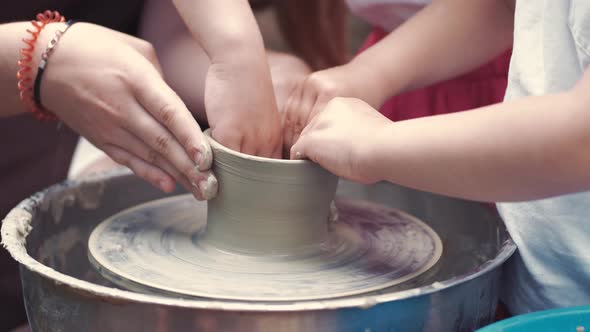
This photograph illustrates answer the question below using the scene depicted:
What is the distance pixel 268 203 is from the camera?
0.78m

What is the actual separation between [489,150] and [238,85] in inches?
13.2

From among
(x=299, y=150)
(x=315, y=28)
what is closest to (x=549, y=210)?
(x=299, y=150)

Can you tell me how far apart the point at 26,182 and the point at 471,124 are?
3.73 feet

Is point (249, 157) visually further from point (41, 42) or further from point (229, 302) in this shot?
point (41, 42)

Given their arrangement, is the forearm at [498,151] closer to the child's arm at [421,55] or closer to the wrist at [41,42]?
the child's arm at [421,55]

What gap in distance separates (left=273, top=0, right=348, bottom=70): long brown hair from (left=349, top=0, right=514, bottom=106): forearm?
2.17 ft

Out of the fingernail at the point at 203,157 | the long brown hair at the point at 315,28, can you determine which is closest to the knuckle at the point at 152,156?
the fingernail at the point at 203,157

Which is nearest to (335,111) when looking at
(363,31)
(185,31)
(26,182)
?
(185,31)

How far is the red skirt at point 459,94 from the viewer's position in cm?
108

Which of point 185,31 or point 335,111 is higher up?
point 335,111

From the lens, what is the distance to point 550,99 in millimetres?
579

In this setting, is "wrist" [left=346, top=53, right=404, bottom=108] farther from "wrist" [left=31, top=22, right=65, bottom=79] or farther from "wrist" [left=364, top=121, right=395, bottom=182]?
"wrist" [left=31, top=22, right=65, bottom=79]

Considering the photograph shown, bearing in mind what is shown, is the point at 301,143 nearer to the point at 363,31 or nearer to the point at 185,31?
the point at 185,31

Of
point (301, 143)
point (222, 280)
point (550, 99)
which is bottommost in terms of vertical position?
point (222, 280)
